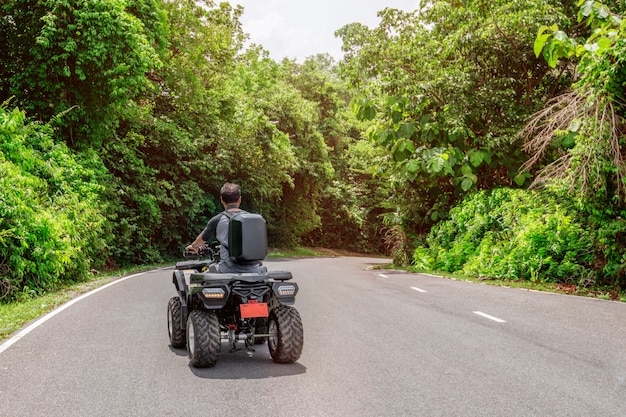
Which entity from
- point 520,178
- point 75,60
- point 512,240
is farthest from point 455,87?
point 75,60

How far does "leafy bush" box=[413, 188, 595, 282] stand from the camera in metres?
14.9

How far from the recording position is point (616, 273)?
1337 centimetres

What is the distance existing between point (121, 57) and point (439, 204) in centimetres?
1184

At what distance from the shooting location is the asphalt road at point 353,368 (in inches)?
201

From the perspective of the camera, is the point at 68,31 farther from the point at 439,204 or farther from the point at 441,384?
the point at 441,384

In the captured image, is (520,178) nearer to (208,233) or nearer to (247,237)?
(208,233)

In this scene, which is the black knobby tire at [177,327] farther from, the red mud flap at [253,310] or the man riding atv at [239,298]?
the red mud flap at [253,310]

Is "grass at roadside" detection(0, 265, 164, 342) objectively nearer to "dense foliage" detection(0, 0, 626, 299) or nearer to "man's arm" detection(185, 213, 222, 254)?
"dense foliage" detection(0, 0, 626, 299)

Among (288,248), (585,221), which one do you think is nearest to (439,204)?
(585,221)

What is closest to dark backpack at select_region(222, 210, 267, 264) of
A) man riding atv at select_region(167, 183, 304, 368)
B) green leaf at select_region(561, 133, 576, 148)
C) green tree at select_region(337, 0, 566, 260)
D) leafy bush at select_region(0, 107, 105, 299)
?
man riding atv at select_region(167, 183, 304, 368)

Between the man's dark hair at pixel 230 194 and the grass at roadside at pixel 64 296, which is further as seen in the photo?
the grass at roadside at pixel 64 296

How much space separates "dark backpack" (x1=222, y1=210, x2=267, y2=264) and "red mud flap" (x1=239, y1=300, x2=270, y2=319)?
506 millimetres

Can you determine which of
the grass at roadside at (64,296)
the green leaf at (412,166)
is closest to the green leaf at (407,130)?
the green leaf at (412,166)

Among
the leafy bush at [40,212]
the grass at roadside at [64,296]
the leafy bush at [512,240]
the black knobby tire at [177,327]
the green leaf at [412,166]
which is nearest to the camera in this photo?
the black knobby tire at [177,327]
